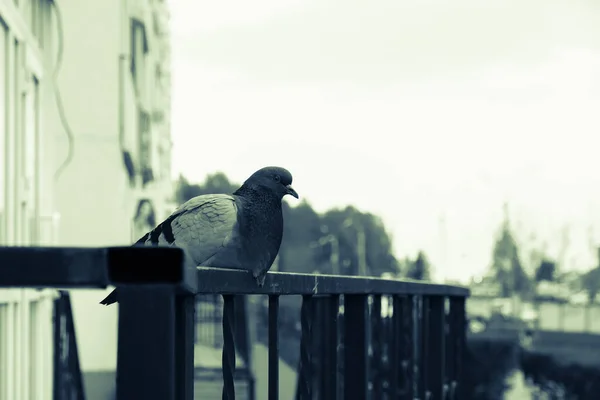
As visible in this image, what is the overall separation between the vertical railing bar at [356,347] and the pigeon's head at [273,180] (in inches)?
17.2

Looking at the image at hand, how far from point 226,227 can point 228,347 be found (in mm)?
845

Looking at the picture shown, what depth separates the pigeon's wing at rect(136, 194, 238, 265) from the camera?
2982mm

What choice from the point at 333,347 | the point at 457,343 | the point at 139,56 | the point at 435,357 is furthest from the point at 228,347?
the point at 139,56

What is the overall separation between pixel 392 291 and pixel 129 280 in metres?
2.53

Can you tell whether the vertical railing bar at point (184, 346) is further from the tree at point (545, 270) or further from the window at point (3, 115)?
the tree at point (545, 270)

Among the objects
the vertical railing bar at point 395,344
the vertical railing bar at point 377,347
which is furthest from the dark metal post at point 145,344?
the vertical railing bar at point 395,344

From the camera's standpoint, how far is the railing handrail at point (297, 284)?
2.00 meters

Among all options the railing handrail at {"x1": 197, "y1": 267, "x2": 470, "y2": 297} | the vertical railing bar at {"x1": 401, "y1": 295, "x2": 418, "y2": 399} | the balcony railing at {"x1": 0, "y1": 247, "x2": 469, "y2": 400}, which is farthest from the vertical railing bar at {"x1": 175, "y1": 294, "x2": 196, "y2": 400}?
the vertical railing bar at {"x1": 401, "y1": 295, "x2": 418, "y2": 399}

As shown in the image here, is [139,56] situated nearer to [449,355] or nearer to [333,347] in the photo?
[449,355]

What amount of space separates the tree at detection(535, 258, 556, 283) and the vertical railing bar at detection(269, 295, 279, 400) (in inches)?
4000

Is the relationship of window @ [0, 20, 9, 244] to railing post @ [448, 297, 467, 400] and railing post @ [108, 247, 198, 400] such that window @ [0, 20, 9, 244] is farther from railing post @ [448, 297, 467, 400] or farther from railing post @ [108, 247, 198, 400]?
railing post @ [108, 247, 198, 400]

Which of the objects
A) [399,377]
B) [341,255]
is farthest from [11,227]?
[341,255]

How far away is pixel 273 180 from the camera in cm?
323

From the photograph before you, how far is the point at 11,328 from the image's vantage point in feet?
40.6
